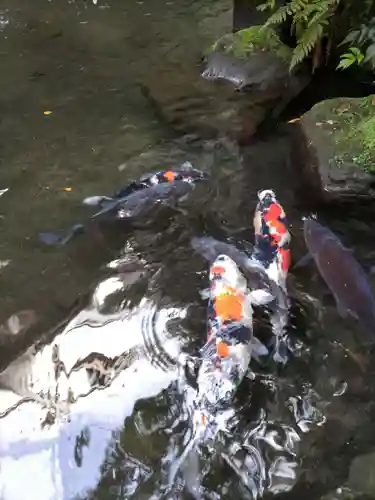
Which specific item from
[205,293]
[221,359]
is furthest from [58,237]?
[221,359]

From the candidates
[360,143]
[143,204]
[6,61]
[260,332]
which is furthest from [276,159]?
[6,61]

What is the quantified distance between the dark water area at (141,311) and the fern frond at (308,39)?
663 millimetres

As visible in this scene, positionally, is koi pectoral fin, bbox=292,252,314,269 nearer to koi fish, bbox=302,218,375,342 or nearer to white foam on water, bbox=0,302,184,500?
koi fish, bbox=302,218,375,342

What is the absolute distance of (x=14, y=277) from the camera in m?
4.05

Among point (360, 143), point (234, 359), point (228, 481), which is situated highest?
point (360, 143)

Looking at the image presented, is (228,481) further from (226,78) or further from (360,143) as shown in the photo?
(226,78)

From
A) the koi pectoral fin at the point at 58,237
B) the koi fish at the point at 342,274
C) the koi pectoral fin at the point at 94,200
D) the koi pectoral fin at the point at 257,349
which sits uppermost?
the koi fish at the point at 342,274

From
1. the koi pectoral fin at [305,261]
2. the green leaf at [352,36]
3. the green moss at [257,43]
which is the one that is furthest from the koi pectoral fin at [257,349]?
the green moss at [257,43]

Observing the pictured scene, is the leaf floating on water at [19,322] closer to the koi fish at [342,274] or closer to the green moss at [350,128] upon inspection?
the koi fish at [342,274]

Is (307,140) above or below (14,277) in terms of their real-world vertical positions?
above

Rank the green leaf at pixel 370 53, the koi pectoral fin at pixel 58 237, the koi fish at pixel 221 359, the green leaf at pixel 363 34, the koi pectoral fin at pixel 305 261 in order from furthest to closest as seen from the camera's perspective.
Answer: the green leaf at pixel 363 34, the green leaf at pixel 370 53, the koi pectoral fin at pixel 58 237, the koi pectoral fin at pixel 305 261, the koi fish at pixel 221 359

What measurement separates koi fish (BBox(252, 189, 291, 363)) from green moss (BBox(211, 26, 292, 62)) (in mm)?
2230

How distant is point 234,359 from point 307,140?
2.24 metres

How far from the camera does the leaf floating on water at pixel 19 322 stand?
12.1 feet
